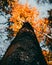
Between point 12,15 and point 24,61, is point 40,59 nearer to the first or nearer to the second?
point 24,61

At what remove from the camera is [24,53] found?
2.11 m

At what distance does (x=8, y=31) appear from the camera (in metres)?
10.9

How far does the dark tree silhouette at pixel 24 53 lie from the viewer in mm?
2035

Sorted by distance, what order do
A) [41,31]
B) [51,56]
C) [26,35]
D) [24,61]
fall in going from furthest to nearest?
1. [41,31]
2. [51,56]
3. [26,35]
4. [24,61]

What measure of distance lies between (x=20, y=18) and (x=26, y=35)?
8896 mm

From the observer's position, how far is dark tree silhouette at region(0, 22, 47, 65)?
2.04m

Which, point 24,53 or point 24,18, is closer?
point 24,53

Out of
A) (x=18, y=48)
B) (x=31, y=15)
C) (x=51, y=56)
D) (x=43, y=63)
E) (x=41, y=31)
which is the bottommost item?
(x=51, y=56)

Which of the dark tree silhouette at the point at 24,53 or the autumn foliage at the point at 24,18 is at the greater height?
the dark tree silhouette at the point at 24,53

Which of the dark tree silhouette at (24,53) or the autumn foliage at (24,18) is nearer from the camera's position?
the dark tree silhouette at (24,53)

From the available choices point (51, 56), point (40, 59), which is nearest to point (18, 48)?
point (40, 59)

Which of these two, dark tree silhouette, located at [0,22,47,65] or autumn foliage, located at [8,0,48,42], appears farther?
autumn foliage, located at [8,0,48,42]

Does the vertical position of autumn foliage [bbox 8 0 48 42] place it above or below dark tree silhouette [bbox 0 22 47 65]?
below

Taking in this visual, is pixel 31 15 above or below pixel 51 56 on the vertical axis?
above
